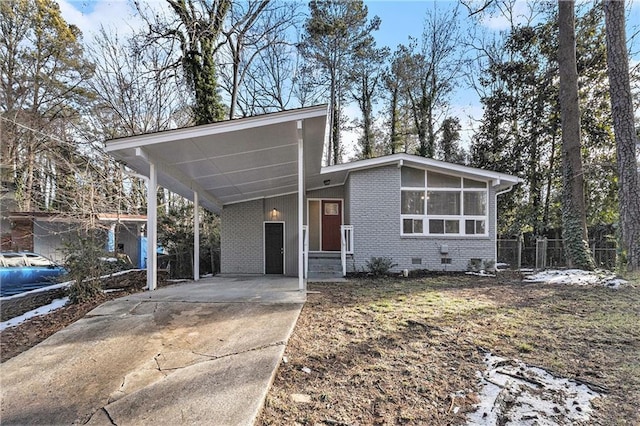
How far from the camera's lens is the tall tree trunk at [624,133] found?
7.00m

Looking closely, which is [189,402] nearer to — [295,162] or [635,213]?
[295,162]

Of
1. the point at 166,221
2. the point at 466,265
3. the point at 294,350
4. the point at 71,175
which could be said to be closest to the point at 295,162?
the point at 294,350

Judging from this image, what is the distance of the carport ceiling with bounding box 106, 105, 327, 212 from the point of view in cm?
526

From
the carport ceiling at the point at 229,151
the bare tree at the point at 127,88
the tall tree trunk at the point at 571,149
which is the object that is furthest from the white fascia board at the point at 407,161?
the bare tree at the point at 127,88

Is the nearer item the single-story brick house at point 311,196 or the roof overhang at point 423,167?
the single-story brick house at point 311,196

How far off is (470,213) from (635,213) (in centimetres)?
357

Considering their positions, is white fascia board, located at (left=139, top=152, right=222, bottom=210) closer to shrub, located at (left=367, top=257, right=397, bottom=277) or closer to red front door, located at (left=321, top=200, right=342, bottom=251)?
red front door, located at (left=321, top=200, right=342, bottom=251)

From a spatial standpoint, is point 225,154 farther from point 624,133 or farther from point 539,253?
point 539,253

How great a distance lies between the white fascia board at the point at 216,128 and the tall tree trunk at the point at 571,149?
8.02m

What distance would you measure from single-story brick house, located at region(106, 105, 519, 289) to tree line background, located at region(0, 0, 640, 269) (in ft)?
8.19

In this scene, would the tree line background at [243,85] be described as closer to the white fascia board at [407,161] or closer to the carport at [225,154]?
the white fascia board at [407,161]

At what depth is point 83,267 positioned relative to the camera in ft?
19.3

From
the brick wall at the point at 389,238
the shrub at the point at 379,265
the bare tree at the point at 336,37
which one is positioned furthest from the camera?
the bare tree at the point at 336,37

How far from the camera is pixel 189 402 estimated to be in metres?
2.45
